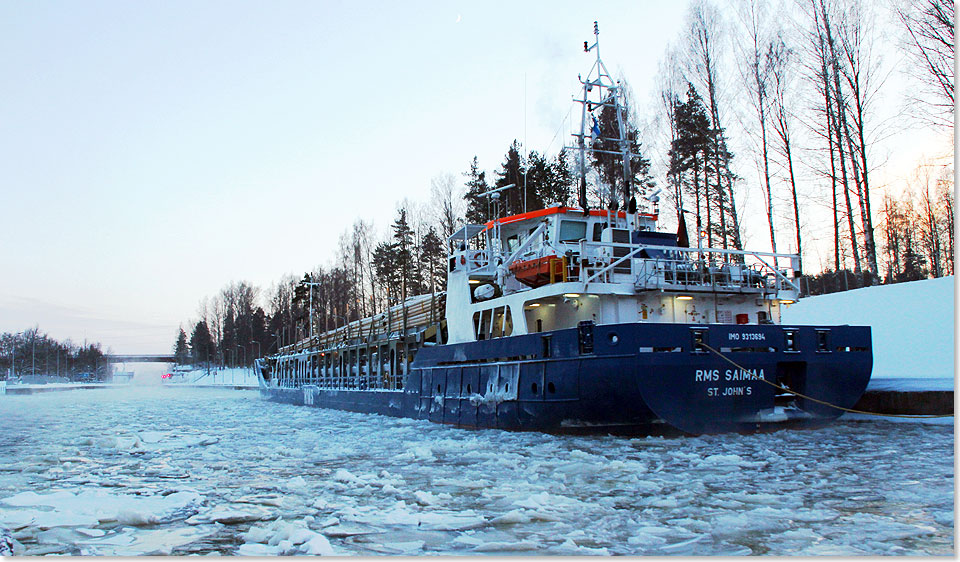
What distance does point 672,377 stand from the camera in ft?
36.1

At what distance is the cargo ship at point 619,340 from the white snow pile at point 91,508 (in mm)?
6603

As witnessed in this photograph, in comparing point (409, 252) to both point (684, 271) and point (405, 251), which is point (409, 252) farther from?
point (684, 271)

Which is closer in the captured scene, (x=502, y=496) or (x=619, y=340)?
(x=502, y=496)

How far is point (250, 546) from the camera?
5.08m

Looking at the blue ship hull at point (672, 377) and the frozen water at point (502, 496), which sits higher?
the blue ship hull at point (672, 377)

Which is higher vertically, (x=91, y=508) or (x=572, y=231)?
(x=572, y=231)

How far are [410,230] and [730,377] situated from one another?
37579 millimetres

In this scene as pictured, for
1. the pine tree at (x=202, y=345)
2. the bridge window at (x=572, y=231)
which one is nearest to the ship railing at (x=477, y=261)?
the bridge window at (x=572, y=231)

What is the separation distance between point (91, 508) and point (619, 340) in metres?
7.63

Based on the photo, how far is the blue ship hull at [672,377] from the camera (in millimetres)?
11031

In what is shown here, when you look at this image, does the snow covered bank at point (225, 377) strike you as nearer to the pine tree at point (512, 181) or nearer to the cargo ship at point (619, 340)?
the pine tree at point (512, 181)

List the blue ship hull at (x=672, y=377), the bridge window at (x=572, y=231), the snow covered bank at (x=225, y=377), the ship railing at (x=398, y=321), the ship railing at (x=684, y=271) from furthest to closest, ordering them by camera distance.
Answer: the snow covered bank at (x=225, y=377)
the ship railing at (x=398, y=321)
the bridge window at (x=572, y=231)
the ship railing at (x=684, y=271)
the blue ship hull at (x=672, y=377)

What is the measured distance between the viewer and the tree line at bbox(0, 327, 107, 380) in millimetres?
46662

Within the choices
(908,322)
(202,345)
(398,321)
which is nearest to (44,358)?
(202,345)
